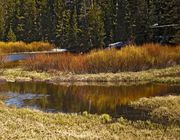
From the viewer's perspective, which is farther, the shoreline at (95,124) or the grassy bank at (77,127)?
the shoreline at (95,124)

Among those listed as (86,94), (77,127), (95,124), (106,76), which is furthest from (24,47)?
(77,127)

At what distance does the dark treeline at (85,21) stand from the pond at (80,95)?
1748 cm

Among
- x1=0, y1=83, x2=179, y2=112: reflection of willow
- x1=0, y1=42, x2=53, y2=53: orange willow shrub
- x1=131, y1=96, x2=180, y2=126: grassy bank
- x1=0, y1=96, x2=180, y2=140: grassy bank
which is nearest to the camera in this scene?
x1=0, y1=96, x2=180, y2=140: grassy bank

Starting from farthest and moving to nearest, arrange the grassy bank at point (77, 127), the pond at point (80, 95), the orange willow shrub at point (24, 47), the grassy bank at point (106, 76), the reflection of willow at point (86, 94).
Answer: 1. the orange willow shrub at point (24, 47)
2. the grassy bank at point (106, 76)
3. the reflection of willow at point (86, 94)
4. the pond at point (80, 95)
5. the grassy bank at point (77, 127)

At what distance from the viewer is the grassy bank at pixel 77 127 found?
15305 mm

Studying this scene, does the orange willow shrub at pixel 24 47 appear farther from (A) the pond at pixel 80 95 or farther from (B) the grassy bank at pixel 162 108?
(B) the grassy bank at pixel 162 108

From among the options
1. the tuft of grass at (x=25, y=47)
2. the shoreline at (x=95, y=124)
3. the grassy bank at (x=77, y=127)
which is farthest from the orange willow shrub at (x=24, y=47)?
the grassy bank at (x=77, y=127)

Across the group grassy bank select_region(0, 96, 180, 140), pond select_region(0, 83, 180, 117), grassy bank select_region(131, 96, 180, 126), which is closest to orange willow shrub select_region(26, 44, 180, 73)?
pond select_region(0, 83, 180, 117)

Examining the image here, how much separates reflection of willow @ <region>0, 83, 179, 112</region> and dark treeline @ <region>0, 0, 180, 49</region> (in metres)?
17.5

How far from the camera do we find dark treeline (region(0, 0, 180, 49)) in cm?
5984

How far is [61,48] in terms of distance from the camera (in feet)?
275

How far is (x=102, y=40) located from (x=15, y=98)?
4386cm

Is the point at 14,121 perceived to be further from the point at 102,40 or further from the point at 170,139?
the point at 102,40

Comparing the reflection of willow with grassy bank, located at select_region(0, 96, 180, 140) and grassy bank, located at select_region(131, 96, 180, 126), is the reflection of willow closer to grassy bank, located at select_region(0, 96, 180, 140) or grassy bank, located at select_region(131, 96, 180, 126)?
grassy bank, located at select_region(131, 96, 180, 126)
